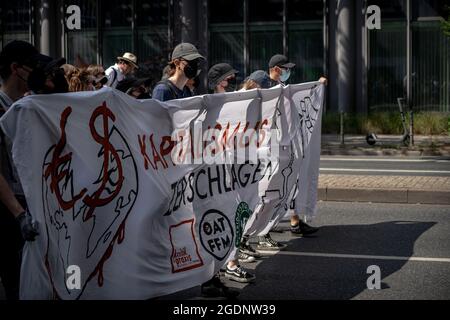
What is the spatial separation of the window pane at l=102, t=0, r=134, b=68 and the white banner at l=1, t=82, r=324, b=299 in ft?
72.1

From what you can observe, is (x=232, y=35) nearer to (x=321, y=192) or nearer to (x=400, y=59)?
(x=400, y=59)

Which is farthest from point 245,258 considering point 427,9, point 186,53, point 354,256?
point 427,9

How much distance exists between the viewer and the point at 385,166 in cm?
1694

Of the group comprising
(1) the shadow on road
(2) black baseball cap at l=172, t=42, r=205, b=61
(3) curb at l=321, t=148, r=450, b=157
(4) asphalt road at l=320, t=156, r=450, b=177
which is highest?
(2) black baseball cap at l=172, t=42, r=205, b=61

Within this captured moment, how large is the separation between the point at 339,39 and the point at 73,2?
9.26 m

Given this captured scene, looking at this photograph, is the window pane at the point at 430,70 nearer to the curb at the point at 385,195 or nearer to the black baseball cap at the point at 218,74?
the curb at the point at 385,195

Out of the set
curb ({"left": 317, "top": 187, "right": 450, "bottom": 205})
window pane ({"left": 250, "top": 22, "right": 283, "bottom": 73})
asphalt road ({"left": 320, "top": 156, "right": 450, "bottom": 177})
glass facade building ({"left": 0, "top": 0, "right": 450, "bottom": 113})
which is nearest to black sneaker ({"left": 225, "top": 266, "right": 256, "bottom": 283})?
curb ({"left": 317, "top": 187, "right": 450, "bottom": 205})

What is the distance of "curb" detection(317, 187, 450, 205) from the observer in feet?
38.6

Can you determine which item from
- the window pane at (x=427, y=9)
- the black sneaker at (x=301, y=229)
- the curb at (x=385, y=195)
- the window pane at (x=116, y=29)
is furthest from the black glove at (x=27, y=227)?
the window pane at (x=116, y=29)

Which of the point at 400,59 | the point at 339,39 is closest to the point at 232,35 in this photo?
the point at 339,39

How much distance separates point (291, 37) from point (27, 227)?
23.6 meters

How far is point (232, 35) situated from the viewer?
2884 cm

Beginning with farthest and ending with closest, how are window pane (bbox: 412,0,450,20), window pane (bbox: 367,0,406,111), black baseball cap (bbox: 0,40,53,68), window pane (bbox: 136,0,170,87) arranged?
window pane (bbox: 136,0,170,87) < window pane (bbox: 367,0,406,111) < window pane (bbox: 412,0,450,20) < black baseball cap (bbox: 0,40,53,68)

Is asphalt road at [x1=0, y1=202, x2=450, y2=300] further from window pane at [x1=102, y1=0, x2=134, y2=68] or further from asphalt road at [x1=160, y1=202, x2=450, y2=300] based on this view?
window pane at [x1=102, y1=0, x2=134, y2=68]
